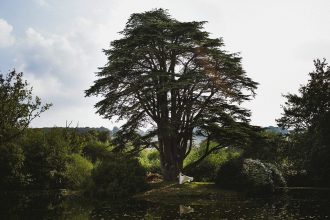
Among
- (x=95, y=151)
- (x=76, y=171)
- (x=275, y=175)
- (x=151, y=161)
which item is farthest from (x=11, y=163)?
(x=151, y=161)

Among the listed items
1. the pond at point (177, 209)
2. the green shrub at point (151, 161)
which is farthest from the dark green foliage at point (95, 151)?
the pond at point (177, 209)

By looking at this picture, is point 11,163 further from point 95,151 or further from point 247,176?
point 247,176

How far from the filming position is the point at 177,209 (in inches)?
792

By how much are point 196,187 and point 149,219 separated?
11626 millimetres

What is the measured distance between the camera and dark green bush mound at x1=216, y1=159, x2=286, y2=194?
88.8 feet

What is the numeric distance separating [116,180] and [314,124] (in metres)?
15.6

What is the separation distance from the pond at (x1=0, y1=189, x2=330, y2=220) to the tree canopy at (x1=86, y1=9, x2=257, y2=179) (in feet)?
22.3

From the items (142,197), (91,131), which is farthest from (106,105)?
(91,131)

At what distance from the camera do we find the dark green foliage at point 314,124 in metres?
27.8

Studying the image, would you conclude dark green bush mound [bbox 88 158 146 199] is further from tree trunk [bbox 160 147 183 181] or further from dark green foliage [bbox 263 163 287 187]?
dark green foliage [bbox 263 163 287 187]

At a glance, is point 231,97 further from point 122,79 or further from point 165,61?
point 122,79

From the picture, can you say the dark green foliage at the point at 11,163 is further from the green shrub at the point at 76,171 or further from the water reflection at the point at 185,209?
the water reflection at the point at 185,209

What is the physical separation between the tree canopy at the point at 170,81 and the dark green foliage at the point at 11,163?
279 inches

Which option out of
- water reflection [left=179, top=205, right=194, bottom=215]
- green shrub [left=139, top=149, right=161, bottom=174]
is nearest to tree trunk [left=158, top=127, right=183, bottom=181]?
water reflection [left=179, top=205, right=194, bottom=215]
